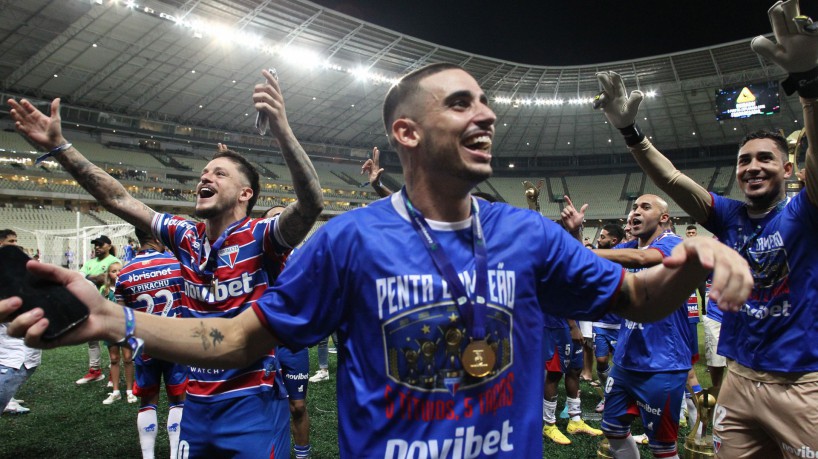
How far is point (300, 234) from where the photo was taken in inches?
112

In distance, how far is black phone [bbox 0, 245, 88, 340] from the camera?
1.32m

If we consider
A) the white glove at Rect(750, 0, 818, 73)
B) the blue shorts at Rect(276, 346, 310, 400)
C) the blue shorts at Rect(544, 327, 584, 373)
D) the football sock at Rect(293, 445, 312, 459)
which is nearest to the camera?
the white glove at Rect(750, 0, 818, 73)

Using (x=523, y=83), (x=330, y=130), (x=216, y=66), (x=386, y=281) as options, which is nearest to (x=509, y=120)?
(x=523, y=83)

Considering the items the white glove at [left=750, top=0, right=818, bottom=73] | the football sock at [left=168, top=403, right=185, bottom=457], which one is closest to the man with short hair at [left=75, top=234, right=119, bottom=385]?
the football sock at [left=168, top=403, right=185, bottom=457]

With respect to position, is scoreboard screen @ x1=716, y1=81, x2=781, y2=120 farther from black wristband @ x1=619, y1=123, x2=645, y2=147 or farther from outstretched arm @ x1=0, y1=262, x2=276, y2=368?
outstretched arm @ x1=0, y1=262, x2=276, y2=368

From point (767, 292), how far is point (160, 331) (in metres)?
3.20

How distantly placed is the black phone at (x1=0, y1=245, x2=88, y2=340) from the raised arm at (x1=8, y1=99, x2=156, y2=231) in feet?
5.71

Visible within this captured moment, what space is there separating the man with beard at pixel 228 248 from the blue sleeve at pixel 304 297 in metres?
1.06

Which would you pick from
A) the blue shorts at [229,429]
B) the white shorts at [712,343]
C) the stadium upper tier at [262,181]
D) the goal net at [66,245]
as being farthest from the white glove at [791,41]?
the stadium upper tier at [262,181]

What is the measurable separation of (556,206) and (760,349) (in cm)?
4465

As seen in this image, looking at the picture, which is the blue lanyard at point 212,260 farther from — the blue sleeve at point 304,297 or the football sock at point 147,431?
the football sock at point 147,431

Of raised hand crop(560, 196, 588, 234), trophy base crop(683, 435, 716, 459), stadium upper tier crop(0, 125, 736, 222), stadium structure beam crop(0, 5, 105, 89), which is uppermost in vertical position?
stadium structure beam crop(0, 5, 105, 89)

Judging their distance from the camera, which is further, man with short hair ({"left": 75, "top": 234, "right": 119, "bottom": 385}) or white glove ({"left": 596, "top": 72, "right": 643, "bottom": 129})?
man with short hair ({"left": 75, "top": 234, "right": 119, "bottom": 385})

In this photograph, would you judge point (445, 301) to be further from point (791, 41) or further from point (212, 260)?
point (791, 41)
